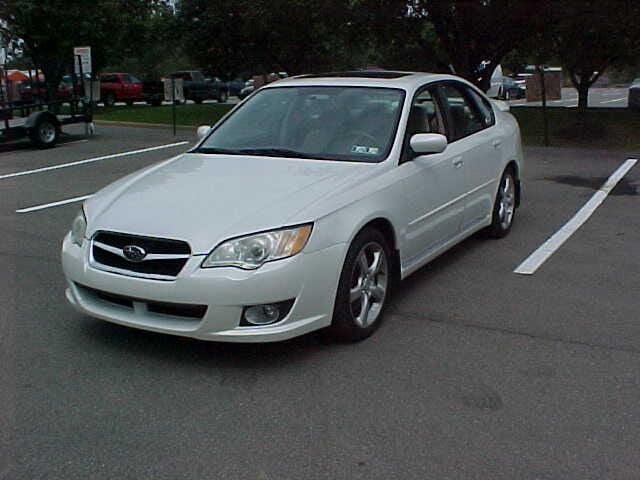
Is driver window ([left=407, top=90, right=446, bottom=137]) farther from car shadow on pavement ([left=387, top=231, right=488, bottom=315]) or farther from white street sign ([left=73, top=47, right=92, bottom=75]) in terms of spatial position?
white street sign ([left=73, top=47, right=92, bottom=75])

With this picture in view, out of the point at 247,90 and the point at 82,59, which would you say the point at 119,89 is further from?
the point at 82,59

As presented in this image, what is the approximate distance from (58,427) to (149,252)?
1069 mm

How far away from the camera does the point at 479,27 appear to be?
17.8 meters

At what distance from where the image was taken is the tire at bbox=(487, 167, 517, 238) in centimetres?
733

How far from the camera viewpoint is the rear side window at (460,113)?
21.1ft

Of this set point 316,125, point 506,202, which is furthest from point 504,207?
point 316,125

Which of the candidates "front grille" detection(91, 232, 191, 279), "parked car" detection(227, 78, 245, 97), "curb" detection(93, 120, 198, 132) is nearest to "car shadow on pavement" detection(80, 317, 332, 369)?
"front grille" detection(91, 232, 191, 279)

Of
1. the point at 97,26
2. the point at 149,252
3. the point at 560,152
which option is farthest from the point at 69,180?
the point at 97,26

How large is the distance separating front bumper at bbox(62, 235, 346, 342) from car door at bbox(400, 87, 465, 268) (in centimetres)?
107

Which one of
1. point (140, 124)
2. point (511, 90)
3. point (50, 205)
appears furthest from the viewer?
point (511, 90)

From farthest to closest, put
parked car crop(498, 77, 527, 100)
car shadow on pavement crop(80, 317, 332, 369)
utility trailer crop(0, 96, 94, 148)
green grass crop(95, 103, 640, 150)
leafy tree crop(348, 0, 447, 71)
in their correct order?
parked car crop(498, 77, 527, 100) → leafy tree crop(348, 0, 447, 71) → green grass crop(95, 103, 640, 150) → utility trailer crop(0, 96, 94, 148) → car shadow on pavement crop(80, 317, 332, 369)

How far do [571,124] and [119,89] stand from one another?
988 inches

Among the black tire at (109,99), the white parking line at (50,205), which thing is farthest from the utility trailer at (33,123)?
the black tire at (109,99)

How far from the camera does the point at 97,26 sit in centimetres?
2838
